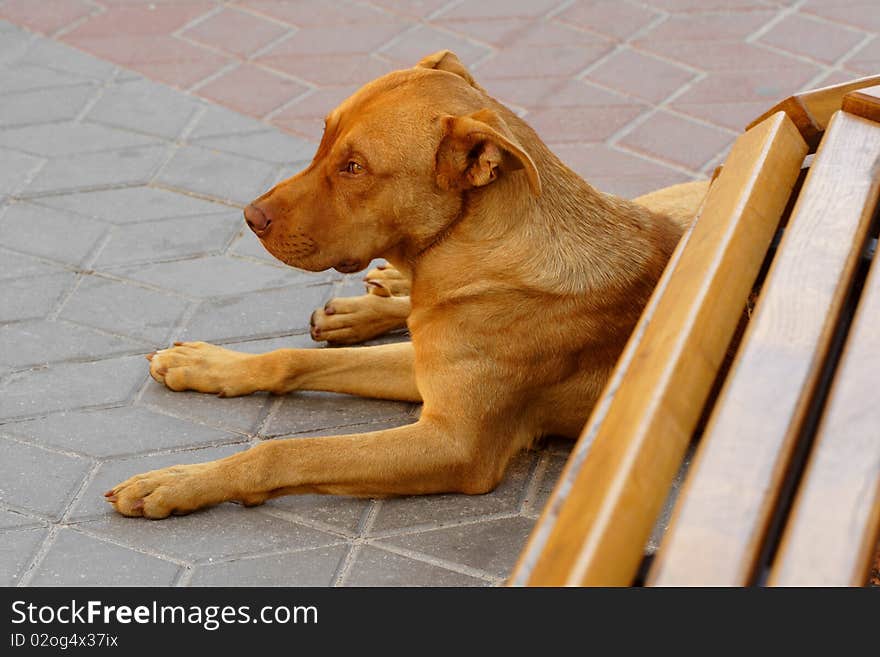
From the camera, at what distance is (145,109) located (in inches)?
226

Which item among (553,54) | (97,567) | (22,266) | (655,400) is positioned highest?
(655,400)

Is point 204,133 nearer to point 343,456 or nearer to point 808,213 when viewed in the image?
point 343,456

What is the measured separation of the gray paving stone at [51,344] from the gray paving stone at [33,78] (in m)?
1.98

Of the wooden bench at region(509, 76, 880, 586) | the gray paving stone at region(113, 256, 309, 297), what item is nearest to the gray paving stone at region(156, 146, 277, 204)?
the gray paving stone at region(113, 256, 309, 297)

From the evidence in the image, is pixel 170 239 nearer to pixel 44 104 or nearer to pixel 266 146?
pixel 266 146

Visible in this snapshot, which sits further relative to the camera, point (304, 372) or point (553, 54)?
point (553, 54)

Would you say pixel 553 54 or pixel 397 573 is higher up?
pixel 553 54

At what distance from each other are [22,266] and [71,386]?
0.84m

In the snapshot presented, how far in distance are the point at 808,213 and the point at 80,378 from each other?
2502 millimetres

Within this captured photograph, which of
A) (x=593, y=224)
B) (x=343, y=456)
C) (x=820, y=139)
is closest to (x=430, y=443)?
(x=343, y=456)

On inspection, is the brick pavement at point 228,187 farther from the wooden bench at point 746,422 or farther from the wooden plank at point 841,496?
the wooden plank at point 841,496

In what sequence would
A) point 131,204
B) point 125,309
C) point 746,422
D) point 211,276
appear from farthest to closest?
point 131,204
point 211,276
point 125,309
point 746,422

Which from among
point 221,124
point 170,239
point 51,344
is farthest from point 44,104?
point 51,344

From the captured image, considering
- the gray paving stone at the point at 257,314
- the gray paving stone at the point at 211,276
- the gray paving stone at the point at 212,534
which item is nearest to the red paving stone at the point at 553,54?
the gray paving stone at the point at 211,276
